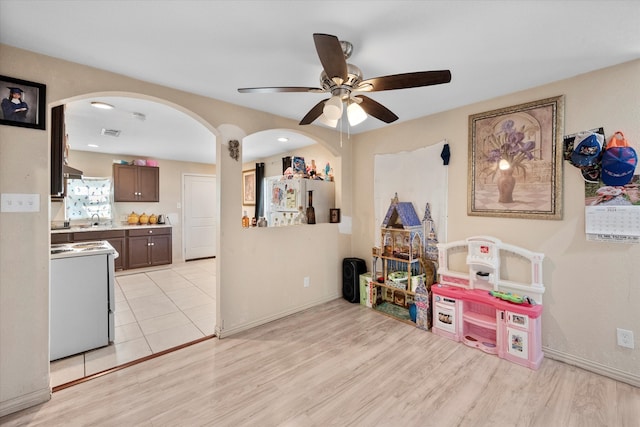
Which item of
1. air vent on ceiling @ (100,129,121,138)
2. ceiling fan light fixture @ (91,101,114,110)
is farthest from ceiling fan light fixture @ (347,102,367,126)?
air vent on ceiling @ (100,129,121,138)

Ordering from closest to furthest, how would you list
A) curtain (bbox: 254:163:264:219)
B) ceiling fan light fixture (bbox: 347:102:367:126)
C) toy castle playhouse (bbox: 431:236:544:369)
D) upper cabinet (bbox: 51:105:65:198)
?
1. ceiling fan light fixture (bbox: 347:102:367:126)
2. upper cabinet (bbox: 51:105:65:198)
3. toy castle playhouse (bbox: 431:236:544:369)
4. curtain (bbox: 254:163:264:219)

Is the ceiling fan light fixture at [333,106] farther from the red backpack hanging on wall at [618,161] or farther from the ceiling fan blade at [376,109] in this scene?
the red backpack hanging on wall at [618,161]

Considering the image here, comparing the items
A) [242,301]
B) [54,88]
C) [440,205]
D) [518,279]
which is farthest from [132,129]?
[518,279]

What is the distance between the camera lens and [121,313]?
10.8ft

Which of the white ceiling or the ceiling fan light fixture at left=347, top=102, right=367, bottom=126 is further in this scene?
the ceiling fan light fixture at left=347, top=102, right=367, bottom=126

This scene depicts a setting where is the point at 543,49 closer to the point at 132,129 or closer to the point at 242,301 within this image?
the point at 242,301

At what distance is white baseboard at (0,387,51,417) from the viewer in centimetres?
172

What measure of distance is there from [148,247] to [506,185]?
19.6ft

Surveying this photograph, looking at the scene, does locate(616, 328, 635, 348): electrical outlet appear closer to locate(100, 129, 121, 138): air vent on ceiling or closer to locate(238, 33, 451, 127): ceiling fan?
locate(238, 33, 451, 127): ceiling fan

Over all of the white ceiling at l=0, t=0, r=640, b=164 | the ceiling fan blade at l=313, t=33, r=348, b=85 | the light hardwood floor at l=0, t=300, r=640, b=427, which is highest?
the white ceiling at l=0, t=0, r=640, b=164

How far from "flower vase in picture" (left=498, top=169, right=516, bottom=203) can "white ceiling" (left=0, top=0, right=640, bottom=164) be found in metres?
0.75

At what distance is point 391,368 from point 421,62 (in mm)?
2350

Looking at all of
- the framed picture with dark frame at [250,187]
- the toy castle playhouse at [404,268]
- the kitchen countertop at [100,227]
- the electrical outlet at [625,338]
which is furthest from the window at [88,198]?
the electrical outlet at [625,338]

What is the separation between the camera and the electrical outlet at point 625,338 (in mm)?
1969
